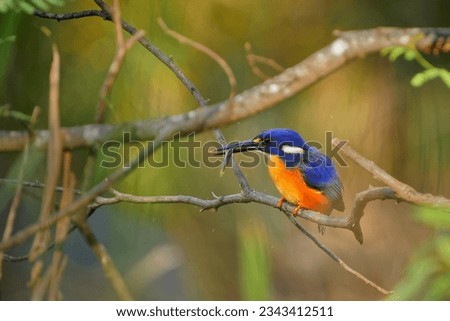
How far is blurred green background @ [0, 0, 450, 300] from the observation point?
1.59 meters

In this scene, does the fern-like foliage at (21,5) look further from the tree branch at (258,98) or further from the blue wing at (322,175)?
the blue wing at (322,175)

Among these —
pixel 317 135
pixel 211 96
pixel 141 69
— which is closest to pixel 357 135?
pixel 317 135

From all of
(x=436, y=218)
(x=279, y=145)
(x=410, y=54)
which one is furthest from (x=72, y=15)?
(x=436, y=218)

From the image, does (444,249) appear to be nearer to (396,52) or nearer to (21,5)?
(396,52)

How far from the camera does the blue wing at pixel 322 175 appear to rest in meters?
1.62

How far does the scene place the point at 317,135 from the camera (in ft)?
5.31

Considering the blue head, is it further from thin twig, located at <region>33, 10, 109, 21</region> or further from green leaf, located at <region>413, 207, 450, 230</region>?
green leaf, located at <region>413, 207, 450, 230</region>

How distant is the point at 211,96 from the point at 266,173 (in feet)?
0.75

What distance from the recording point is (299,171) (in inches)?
65.0

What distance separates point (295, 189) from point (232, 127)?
9.2 inches

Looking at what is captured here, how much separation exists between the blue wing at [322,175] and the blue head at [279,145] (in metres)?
0.02

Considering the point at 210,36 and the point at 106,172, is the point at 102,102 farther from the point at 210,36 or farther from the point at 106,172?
the point at 210,36

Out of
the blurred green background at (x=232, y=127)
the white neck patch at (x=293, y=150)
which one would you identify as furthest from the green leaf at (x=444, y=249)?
the white neck patch at (x=293, y=150)

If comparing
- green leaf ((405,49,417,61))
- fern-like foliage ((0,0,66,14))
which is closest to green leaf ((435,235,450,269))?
green leaf ((405,49,417,61))
